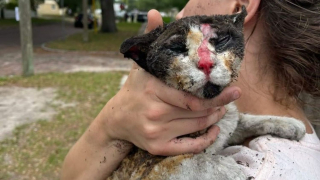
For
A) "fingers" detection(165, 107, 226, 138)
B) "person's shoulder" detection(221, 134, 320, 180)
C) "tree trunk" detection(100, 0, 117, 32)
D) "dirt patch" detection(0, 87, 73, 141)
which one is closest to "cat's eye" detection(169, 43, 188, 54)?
"fingers" detection(165, 107, 226, 138)

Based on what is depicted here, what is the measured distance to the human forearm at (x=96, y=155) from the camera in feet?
5.95

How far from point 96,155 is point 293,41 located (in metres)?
1.21

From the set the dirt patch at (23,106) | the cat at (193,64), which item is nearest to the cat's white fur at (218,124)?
the cat at (193,64)

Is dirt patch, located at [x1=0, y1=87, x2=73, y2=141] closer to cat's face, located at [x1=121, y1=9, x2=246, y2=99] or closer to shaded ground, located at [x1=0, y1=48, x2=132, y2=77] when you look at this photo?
shaded ground, located at [x1=0, y1=48, x2=132, y2=77]

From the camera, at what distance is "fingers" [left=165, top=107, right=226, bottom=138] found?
1.57 metres

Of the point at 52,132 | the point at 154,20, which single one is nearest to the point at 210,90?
the point at 154,20

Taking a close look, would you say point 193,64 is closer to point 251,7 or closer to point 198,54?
point 198,54

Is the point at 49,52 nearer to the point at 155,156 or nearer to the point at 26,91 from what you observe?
the point at 26,91

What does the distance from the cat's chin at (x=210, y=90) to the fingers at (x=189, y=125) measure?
19 cm

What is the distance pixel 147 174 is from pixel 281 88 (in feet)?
3.07

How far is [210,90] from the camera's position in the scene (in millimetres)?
1380

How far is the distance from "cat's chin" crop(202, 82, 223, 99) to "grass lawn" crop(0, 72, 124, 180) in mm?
3797

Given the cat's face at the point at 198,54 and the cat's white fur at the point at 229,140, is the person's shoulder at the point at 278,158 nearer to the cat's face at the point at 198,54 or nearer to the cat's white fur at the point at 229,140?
the cat's white fur at the point at 229,140

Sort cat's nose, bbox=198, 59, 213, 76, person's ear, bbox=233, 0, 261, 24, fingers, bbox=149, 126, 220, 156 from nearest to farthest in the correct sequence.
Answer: cat's nose, bbox=198, 59, 213, 76
fingers, bbox=149, 126, 220, 156
person's ear, bbox=233, 0, 261, 24
